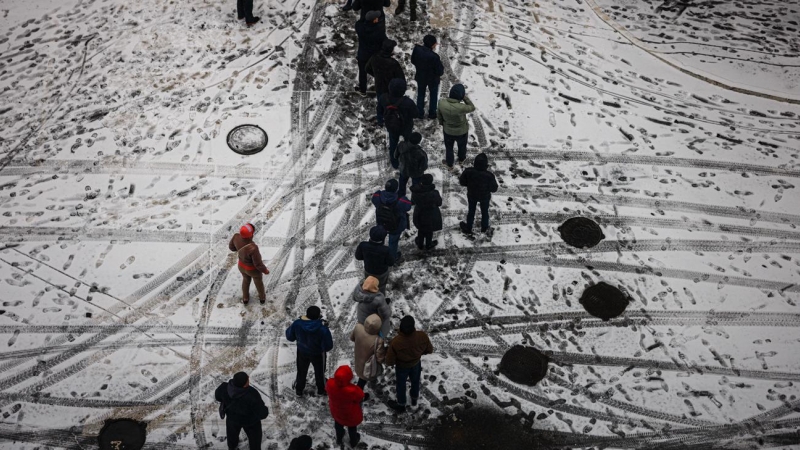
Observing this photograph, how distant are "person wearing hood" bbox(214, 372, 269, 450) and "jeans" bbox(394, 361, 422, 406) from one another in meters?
1.70

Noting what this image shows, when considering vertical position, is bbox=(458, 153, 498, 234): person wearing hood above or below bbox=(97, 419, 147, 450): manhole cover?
above

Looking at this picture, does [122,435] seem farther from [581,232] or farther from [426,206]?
[581,232]

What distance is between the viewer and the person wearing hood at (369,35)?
11.8m

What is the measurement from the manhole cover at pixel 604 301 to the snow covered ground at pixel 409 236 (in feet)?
0.57

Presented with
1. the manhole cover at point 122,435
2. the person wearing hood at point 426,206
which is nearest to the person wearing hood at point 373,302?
the person wearing hood at point 426,206

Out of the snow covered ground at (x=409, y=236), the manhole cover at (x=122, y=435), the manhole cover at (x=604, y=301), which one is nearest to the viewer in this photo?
the manhole cover at (x=122, y=435)

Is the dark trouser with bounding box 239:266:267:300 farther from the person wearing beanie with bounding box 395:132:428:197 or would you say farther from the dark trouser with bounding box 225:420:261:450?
the person wearing beanie with bounding box 395:132:428:197

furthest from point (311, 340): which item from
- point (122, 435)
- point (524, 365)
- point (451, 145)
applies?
point (451, 145)

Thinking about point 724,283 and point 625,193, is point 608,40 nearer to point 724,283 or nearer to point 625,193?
point 625,193

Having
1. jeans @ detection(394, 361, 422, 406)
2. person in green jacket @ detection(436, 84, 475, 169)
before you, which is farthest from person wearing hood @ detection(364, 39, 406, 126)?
jeans @ detection(394, 361, 422, 406)

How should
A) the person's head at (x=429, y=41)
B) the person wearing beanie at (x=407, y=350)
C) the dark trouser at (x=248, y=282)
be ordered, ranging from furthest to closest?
the person's head at (x=429, y=41), the dark trouser at (x=248, y=282), the person wearing beanie at (x=407, y=350)

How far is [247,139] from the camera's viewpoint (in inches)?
474

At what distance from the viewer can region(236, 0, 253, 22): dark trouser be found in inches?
544

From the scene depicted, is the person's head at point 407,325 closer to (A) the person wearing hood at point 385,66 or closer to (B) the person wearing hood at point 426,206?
(B) the person wearing hood at point 426,206
